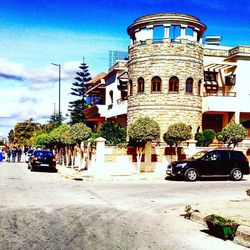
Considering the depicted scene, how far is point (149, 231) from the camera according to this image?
9.14 metres

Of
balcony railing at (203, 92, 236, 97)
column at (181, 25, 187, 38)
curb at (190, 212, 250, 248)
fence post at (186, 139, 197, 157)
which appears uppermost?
column at (181, 25, 187, 38)

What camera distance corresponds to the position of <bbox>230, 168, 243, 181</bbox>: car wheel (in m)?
22.4

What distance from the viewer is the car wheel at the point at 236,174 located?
2243cm

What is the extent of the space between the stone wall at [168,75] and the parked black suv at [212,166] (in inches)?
397

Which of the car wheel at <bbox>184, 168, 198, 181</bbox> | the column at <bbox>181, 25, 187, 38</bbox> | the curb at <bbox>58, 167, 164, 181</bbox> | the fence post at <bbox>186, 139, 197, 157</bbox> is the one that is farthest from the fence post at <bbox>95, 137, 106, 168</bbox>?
the column at <bbox>181, 25, 187, 38</bbox>

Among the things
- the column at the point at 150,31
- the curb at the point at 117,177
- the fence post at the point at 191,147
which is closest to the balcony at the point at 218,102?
the column at the point at 150,31

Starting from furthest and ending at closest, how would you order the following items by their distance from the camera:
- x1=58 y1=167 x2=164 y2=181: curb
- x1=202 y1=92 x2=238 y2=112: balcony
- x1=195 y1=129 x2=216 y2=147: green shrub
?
x1=202 y1=92 x2=238 y2=112: balcony → x1=195 y1=129 x2=216 y2=147: green shrub → x1=58 y1=167 x2=164 y2=181: curb

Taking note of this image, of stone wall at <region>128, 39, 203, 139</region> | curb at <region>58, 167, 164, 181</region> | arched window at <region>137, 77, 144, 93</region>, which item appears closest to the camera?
curb at <region>58, 167, 164, 181</region>

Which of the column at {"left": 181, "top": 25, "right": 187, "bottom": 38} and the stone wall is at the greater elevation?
the column at {"left": 181, "top": 25, "right": 187, "bottom": 38}

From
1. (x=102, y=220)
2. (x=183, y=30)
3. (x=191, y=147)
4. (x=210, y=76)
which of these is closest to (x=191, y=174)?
(x=191, y=147)

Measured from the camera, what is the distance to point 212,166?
21.8 metres

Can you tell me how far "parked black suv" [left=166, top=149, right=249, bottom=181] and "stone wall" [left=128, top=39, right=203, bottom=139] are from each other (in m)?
Result: 10.1

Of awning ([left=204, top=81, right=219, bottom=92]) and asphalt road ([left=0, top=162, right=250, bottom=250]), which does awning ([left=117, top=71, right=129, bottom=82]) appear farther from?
asphalt road ([left=0, top=162, right=250, bottom=250])

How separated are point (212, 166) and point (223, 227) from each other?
1342cm
